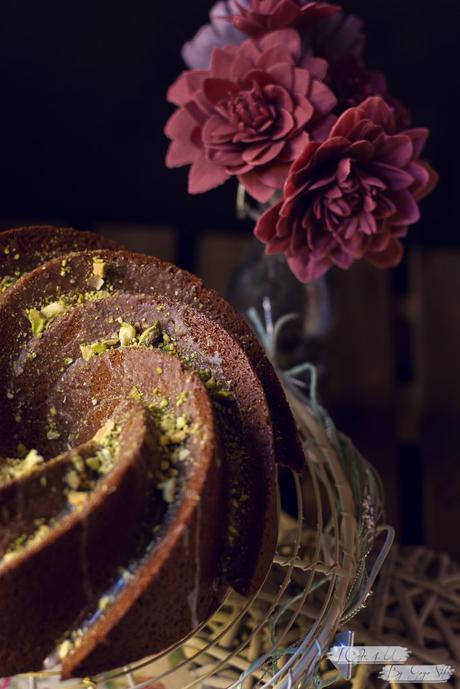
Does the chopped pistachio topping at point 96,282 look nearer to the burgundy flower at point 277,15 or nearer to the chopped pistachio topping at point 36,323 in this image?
the chopped pistachio topping at point 36,323

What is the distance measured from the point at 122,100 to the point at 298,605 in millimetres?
1338

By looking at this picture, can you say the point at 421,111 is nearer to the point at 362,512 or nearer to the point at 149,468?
the point at 362,512

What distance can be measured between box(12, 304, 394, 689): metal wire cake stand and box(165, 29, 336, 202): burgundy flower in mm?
296

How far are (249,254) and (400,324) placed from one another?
0.50m

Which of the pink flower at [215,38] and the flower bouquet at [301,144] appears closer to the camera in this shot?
the flower bouquet at [301,144]

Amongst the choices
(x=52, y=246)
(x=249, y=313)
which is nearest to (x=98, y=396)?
(x=52, y=246)

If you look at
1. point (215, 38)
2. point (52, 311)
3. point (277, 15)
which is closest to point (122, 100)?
point (215, 38)

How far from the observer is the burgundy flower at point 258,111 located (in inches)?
48.6

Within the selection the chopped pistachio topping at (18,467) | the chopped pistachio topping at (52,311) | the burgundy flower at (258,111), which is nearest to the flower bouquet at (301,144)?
the burgundy flower at (258,111)

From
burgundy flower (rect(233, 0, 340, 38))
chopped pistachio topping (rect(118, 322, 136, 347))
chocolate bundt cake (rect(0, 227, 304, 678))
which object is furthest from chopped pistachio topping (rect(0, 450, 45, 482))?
burgundy flower (rect(233, 0, 340, 38))

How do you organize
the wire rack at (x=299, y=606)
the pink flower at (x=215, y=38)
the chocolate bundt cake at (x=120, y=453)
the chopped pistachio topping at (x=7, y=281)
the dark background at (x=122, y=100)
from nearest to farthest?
the chocolate bundt cake at (x=120, y=453) < the wire rack at (x=299, y=606) < the chopped pistachio topping at (x=7, y=281) < the pink flower at (x=215, y=38) < the dark background at (x=122, y=100)

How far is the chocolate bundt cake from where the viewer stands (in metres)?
0.94

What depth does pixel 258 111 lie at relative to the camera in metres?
1.24

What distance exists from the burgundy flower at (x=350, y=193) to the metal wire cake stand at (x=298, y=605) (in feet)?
0.72
